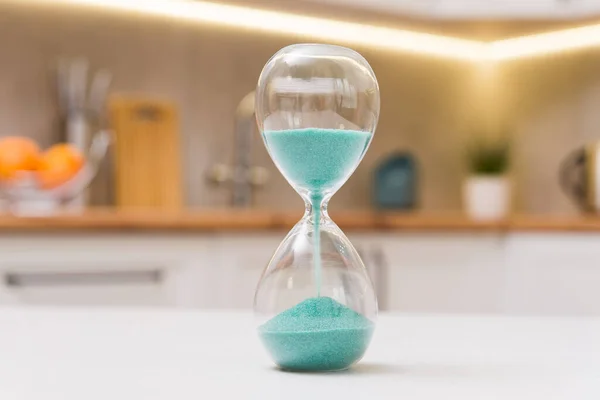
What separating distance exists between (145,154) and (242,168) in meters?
0.46

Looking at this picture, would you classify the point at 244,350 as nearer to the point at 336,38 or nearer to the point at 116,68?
the point at 116,68

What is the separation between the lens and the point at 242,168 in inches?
112

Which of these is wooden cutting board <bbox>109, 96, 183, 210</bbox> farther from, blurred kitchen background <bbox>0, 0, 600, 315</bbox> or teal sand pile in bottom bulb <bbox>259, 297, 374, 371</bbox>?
teal sand pile in bottom bulb <bbox>259, 297, 374, 371</bbox>

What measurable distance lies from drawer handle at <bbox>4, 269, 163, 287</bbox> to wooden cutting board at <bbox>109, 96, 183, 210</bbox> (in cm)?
50

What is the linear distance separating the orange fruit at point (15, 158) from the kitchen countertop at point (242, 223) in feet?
0.82

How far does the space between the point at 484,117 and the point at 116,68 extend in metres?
1.51

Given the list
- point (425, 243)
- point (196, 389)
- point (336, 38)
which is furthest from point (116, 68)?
point (196, 389)

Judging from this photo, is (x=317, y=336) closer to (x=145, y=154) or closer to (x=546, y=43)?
(x=145, y=154)

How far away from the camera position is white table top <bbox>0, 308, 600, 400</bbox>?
529mm

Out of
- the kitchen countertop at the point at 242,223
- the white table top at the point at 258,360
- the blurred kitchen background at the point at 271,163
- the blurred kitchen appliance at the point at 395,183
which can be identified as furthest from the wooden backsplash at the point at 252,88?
the white table top at the point at 258,360

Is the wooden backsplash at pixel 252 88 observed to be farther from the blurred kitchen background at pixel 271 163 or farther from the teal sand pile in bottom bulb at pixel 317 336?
the teal sand pile in bottom bulb at pixel 317 336

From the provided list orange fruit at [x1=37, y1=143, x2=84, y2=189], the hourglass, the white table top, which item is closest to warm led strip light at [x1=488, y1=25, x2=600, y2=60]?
orange fruit at [x1=37, y1=143, x2=84, y2=189]

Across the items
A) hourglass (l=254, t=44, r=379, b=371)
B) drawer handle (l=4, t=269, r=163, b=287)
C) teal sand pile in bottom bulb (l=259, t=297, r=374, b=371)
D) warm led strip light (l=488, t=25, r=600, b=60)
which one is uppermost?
warm led strip light (l=488, t=25, r=600, b=60)

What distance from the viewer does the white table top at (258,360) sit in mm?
529
